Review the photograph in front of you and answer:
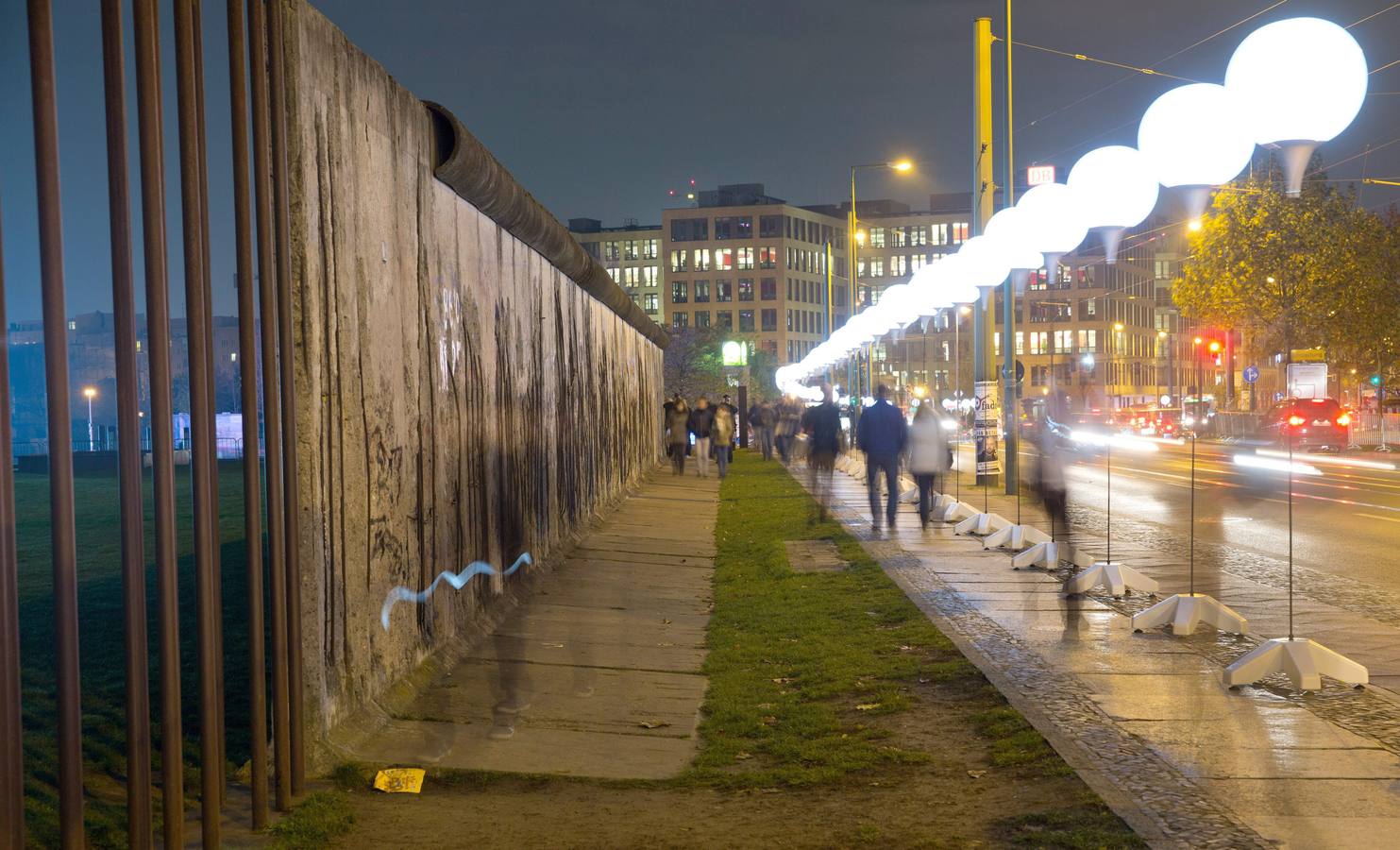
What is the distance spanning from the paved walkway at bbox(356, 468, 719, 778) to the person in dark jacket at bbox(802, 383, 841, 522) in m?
7.33

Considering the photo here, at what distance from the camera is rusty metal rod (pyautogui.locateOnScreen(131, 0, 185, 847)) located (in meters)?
4.23

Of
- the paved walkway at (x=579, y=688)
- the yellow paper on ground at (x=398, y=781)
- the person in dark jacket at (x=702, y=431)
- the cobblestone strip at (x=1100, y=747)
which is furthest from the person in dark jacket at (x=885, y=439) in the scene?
the person in dark jacket at (x=702, y=431)

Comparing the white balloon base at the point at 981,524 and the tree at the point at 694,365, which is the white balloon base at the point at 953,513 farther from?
the tree at the point at 694,365

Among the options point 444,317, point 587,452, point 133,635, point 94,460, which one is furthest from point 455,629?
point 94,460

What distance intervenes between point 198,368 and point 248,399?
589 millimetres

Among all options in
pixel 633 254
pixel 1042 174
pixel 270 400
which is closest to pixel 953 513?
pixel 270 400

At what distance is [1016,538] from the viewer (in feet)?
48.9

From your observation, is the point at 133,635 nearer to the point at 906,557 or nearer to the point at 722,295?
the point at 906,557

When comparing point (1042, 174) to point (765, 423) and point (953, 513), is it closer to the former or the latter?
point (765, 423)

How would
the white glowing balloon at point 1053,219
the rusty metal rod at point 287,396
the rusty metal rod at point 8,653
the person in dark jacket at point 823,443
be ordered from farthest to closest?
the person in dark jacket at point 823,443 → the white glowing balloon at point 1053,219 → the rusty metal rod at point 287,396 → the rusty metal rod at point 8,653

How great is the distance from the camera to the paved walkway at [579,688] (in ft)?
20.9

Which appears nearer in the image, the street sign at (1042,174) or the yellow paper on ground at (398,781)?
the yellow paper on ground at (398,781)

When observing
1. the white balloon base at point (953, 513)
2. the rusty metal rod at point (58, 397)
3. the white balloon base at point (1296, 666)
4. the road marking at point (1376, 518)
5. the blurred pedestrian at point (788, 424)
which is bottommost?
the road marking at point (1376, 518)

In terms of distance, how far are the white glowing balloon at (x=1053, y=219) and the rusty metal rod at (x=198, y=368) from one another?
9.20 m
